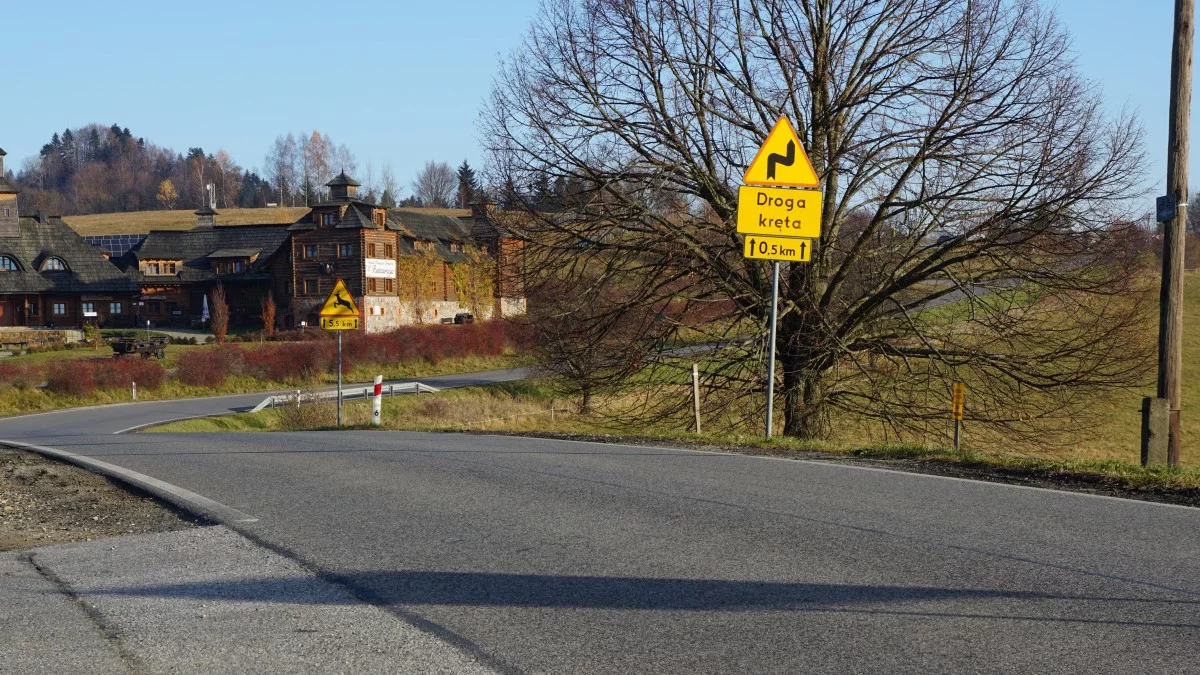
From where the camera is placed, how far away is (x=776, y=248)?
40.8ft

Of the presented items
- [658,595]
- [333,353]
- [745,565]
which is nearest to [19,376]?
[333,353]

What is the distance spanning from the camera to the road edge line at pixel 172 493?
26.3 ft

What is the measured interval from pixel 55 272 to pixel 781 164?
7760cm

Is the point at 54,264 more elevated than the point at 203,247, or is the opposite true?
the point at 203,247

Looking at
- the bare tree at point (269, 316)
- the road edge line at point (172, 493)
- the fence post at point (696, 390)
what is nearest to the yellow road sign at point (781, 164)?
the road edge line at point (172, 493)

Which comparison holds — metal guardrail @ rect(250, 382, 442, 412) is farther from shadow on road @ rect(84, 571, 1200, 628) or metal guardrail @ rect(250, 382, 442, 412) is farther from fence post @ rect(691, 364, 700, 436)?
shadow on road @ rect(84, 571, 1200, 628)

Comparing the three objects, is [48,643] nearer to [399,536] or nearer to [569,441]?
[399,536]

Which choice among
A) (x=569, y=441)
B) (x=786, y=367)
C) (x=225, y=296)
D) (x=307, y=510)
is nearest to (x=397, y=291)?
(x=225, y=296)

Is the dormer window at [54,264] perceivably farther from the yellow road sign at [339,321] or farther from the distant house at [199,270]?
the yellow road sign at [339,321]

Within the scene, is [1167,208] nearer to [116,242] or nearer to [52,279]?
[52,279]

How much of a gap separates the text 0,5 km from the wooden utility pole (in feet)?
14.0

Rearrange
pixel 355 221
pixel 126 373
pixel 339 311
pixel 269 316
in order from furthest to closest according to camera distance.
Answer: pixel 355 221
pixel 269 316
pixel 126 373
pixel 339 311

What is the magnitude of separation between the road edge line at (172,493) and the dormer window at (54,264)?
2881 inches

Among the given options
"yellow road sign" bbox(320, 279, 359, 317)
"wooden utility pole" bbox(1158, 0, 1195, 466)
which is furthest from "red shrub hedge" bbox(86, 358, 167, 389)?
"wooden utility pole" bbox(1158, 0, 1195, 466)
